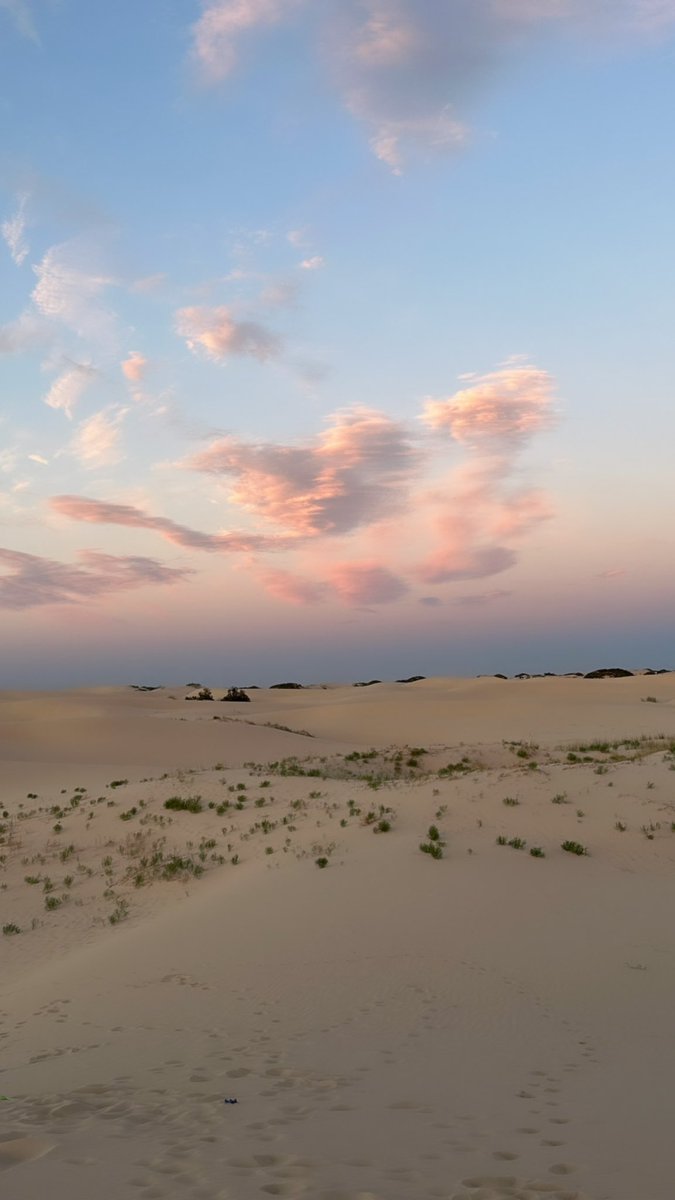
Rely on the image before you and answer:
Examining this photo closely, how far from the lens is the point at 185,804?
56.3ft

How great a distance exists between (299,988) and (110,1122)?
320 cm

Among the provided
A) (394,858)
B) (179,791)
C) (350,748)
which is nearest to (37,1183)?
(394,858)

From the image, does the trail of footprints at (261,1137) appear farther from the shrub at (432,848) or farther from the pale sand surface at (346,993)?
Answer: the shrub at (432,848)

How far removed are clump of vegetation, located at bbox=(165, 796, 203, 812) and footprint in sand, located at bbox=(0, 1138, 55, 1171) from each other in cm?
1312

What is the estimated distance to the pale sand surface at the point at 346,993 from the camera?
12.6ft

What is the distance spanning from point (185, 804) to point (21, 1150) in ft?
44.7

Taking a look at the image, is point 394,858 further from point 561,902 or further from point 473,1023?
point 473,1023

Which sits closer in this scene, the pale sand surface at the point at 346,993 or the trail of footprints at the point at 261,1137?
the trail of footprints at the point at 261,1137

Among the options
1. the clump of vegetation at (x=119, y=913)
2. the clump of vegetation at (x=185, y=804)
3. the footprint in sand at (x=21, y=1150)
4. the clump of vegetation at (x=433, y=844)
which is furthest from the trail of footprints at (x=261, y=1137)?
the clump of vegetation at (x=185, y=804)

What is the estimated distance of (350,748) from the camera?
111 feet

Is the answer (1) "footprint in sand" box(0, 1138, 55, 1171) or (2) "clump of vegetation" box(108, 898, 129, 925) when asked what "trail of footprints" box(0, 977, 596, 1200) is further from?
(2) "clump of vegetation" box(108, 898, 129, 925)

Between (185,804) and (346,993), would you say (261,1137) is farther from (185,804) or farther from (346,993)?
(185,804)

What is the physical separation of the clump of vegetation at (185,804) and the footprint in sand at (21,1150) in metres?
13.1

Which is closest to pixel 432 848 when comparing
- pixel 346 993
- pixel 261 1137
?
pixel 346 993
